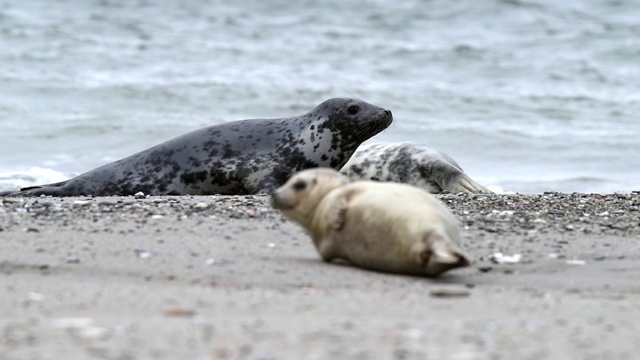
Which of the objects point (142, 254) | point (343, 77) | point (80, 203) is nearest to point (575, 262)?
point (142, 254)

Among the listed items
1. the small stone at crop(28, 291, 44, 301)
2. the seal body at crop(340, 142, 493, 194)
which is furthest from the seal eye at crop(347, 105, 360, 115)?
the small stone at crop(28, 291, 44, 301)

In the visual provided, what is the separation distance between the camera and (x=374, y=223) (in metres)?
3.99

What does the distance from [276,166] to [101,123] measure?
5.28m

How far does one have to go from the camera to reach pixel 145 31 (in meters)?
19.0

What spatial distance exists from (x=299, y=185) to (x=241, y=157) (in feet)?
9.96

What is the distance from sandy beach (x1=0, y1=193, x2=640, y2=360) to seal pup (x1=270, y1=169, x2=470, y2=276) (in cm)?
7

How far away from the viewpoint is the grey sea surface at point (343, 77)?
36.0 feet

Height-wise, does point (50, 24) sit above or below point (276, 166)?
above

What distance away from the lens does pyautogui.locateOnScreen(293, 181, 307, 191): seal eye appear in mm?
4273

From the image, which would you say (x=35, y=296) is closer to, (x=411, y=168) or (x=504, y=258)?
(x=504, y=258)

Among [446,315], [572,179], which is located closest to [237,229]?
[446,315]

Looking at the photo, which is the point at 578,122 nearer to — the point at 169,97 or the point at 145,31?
the point at 169,97

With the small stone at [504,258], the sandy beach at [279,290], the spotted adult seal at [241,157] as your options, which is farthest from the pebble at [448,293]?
the spotted adult seal at [241,157]

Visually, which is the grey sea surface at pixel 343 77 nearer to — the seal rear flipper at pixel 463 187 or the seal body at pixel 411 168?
the seal body at pixel 411 168
